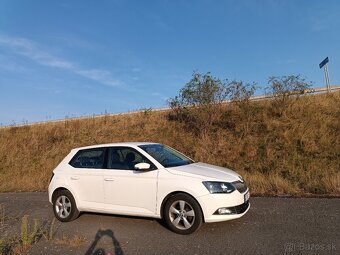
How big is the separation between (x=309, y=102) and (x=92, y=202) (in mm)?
12539

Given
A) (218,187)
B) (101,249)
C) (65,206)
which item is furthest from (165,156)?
(65,206)

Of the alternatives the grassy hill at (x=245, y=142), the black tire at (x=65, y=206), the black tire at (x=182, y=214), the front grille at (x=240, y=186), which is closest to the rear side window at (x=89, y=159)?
the black tire at (x=65, y=206)

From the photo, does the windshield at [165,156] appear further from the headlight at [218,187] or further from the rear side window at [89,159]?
the headlight at [218,187]

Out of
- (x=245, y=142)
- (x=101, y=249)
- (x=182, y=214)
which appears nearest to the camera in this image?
(x=101, y=249)

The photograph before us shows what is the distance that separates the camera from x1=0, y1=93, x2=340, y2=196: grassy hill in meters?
12.3

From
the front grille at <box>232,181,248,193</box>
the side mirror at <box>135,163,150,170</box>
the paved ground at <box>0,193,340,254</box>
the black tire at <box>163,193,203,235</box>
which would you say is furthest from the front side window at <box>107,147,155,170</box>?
the front grille at <box>232,181,248,193</box>

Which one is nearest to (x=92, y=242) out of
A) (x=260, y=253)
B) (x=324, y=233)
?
(x=260, y=253)

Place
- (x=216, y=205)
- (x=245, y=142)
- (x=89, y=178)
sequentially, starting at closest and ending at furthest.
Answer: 1. (x=216, y=205)
2. (x=89, y=178)
3. (x=245, y=142)

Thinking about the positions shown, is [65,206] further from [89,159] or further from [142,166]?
[142,166]

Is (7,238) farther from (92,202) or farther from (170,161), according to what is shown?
(170,161)

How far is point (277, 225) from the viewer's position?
6.75 meters

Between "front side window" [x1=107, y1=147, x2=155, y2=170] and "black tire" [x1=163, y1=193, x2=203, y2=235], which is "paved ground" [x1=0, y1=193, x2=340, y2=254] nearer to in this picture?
"black tire" [x1=163, y1=193, x2=203, y2=235]

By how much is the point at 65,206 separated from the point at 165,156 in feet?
8.20

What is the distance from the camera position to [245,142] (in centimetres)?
1577
